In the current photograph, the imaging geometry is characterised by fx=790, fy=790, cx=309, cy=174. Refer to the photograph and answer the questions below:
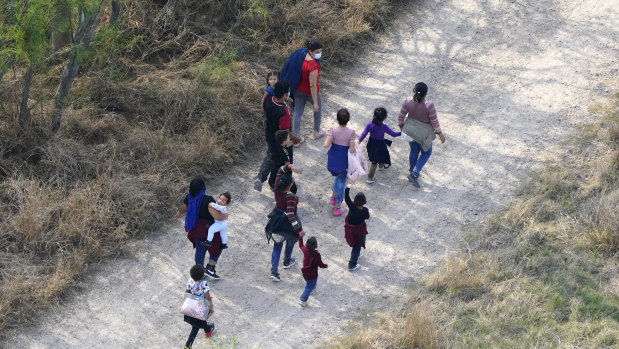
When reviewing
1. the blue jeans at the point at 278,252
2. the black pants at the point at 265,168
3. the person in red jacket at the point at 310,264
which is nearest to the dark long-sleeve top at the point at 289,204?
the person in red jacket at the point at 310,264

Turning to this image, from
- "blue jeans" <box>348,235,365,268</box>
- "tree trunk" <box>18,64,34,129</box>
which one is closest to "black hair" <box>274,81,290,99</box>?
"blue jeans" <box>348,235,365,268</box>

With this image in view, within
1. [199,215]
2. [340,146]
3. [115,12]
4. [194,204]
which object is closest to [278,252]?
[199,215]

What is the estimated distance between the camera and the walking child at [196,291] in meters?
8.20

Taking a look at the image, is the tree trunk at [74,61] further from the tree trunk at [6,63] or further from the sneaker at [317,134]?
the sneaker at [317,134]

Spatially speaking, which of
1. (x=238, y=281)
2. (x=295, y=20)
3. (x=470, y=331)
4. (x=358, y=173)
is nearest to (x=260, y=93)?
(x=295, y=20)

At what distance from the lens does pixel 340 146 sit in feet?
33.2

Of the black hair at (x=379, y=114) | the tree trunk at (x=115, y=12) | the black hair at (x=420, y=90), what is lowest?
the black hair at (x=379, y=114)

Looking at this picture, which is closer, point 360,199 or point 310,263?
point 310,263

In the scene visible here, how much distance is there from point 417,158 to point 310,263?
2797mm

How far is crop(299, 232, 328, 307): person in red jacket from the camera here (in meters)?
8.73

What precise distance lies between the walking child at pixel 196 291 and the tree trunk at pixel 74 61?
4.11 meters

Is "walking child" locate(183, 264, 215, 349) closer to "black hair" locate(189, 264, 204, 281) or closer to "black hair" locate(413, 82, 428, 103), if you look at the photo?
Result: "black hair" locate(189, 264, 204, 281)

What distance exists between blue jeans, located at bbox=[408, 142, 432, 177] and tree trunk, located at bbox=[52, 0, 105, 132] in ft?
15.5

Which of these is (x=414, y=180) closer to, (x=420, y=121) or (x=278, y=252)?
(x=420, y=121)
